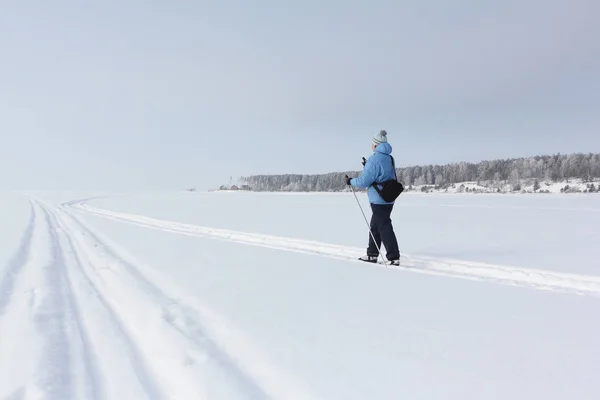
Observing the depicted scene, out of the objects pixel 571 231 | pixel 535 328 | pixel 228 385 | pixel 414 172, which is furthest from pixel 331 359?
pixel 414 172

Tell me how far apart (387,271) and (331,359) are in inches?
108

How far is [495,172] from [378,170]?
380 ft

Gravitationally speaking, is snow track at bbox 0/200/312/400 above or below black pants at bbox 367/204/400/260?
below

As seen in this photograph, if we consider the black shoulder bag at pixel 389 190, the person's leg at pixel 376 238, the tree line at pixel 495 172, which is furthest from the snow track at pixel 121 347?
the tree line at pixel 495 172

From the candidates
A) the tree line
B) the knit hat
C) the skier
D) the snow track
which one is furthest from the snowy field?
the tree line

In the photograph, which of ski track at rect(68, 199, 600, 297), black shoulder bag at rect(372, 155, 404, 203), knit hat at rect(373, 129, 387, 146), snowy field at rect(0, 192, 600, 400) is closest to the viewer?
snowy field at rect(0, 192, 600, 400)

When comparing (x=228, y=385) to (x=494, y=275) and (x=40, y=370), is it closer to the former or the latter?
(x=40, y=370)

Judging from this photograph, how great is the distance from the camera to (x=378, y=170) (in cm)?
546

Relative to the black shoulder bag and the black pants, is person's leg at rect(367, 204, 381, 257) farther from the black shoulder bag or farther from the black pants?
the black shoulder bag

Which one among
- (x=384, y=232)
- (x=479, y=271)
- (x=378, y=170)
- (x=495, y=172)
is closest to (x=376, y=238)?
(x=384, y=232)

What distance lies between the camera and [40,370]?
214cm

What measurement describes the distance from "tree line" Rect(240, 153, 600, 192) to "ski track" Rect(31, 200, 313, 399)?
80.3 meters

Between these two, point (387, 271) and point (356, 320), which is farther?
point (387, 271)

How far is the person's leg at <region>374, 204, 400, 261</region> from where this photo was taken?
206 inches
